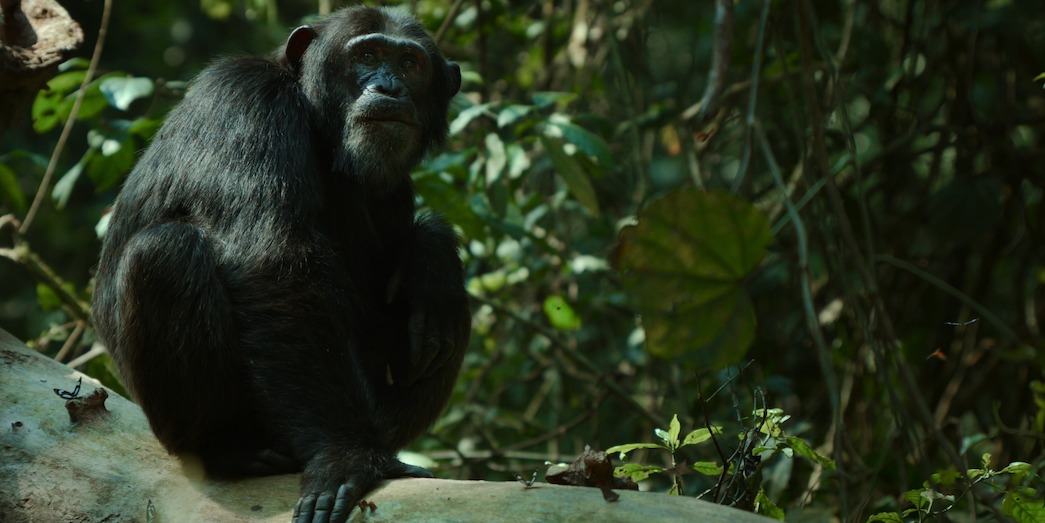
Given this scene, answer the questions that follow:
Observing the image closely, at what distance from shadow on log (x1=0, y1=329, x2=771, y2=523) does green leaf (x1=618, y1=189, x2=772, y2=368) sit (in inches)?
44.9

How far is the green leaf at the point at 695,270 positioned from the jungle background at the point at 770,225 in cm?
2

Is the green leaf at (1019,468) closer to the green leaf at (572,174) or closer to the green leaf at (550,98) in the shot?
the green leaf at (572,174)

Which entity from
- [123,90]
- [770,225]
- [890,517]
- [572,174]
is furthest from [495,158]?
[890,517]

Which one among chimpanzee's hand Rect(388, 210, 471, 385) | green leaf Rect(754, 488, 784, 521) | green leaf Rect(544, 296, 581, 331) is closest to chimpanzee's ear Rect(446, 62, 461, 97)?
chimpanzee's hand Rect(388, 210, 471, 385)

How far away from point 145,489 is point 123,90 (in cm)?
290

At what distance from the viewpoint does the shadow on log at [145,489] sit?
3.22 m

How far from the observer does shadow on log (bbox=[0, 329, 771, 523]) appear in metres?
3.22

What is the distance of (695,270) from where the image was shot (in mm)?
4293

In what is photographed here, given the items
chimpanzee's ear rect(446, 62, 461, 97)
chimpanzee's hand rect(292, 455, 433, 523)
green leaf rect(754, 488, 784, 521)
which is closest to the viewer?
chimpanzee's hand rect(292, 455, 433, 523)

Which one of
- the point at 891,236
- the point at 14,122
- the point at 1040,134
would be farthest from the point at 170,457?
the point at 1040,134

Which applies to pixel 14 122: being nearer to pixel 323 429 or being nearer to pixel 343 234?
pixel 343 234

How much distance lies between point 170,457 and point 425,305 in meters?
1.35

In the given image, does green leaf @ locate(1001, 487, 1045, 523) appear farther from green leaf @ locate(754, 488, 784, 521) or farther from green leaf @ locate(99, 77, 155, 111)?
green leaf @ locate(99, 77, 155, 111)

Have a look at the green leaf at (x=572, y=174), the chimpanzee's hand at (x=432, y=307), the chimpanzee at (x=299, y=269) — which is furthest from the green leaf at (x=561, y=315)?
the chimpanzee's hand at (x=432, y=307)
